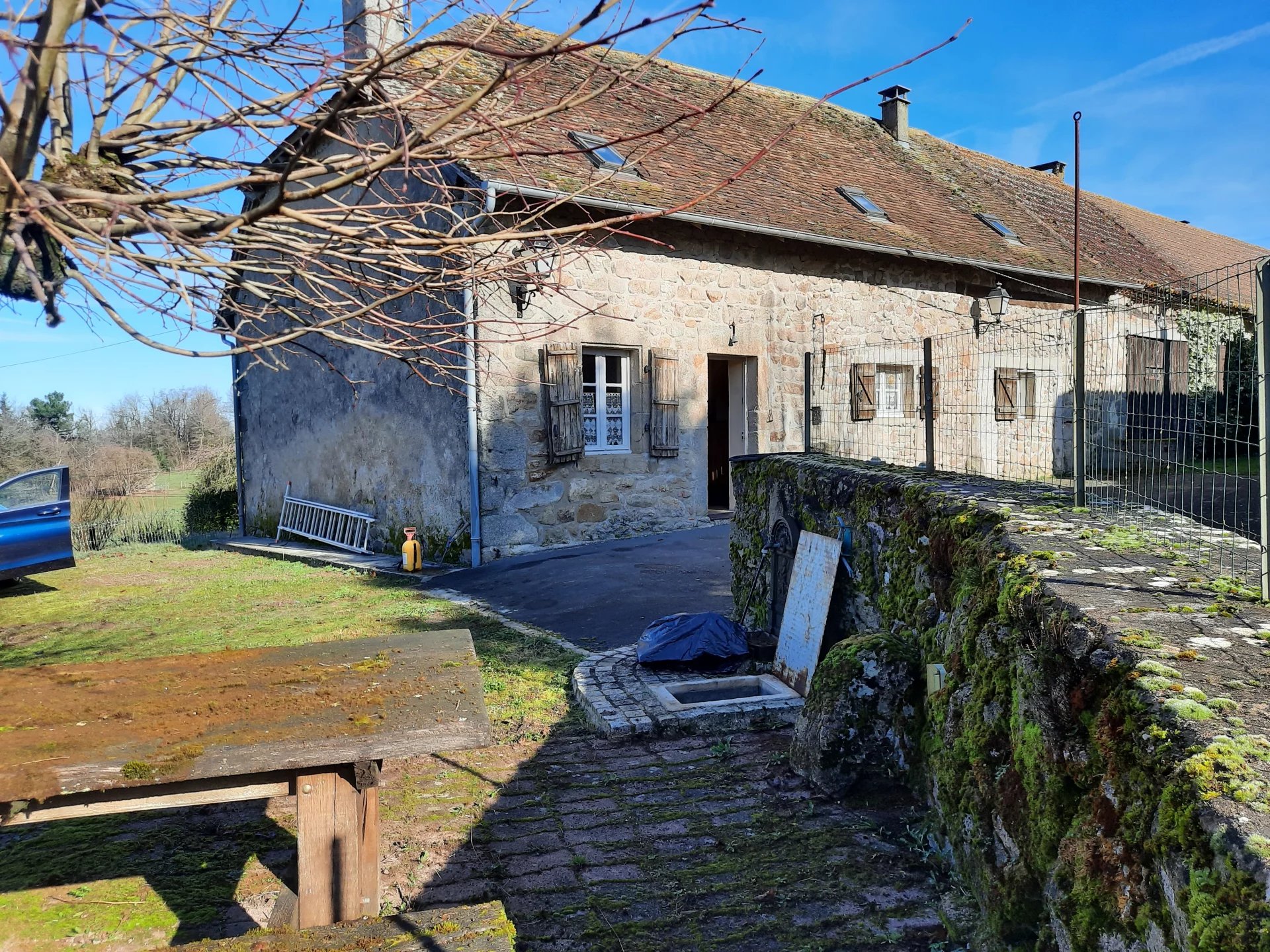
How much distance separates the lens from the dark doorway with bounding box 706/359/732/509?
1452 cm

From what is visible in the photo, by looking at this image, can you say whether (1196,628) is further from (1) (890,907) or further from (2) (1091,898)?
(1) (890,907)

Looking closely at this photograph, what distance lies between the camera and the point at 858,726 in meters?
3.96

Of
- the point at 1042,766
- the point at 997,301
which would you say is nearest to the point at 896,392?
the point at 997,301

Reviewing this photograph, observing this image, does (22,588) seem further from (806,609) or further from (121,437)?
(121,437)

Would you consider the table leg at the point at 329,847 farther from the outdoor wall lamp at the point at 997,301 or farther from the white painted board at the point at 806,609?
the outdoor wall lamp at the point at 997,301

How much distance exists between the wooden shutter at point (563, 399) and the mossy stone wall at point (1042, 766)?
6.48 metres

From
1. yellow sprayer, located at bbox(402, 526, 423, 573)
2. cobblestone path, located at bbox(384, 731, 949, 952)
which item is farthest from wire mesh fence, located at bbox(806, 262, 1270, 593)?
yellow sprayer, located at bbox(402, 526, 423, 573)

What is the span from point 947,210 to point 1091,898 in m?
15.4

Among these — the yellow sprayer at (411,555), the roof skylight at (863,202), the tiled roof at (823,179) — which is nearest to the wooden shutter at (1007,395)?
the tiled roof at (823,179)

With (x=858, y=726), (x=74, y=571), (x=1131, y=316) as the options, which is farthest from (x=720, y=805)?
(x=74, y=571)

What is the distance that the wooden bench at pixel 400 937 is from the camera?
2.07 metres

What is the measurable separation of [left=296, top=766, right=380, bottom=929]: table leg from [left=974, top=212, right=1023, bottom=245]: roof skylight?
15.7m

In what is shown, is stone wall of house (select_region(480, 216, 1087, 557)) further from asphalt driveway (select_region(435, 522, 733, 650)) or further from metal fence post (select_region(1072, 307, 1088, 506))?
metal fence post (select_region(1072, 307, 1088, 506))

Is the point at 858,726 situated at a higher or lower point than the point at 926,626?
lower
